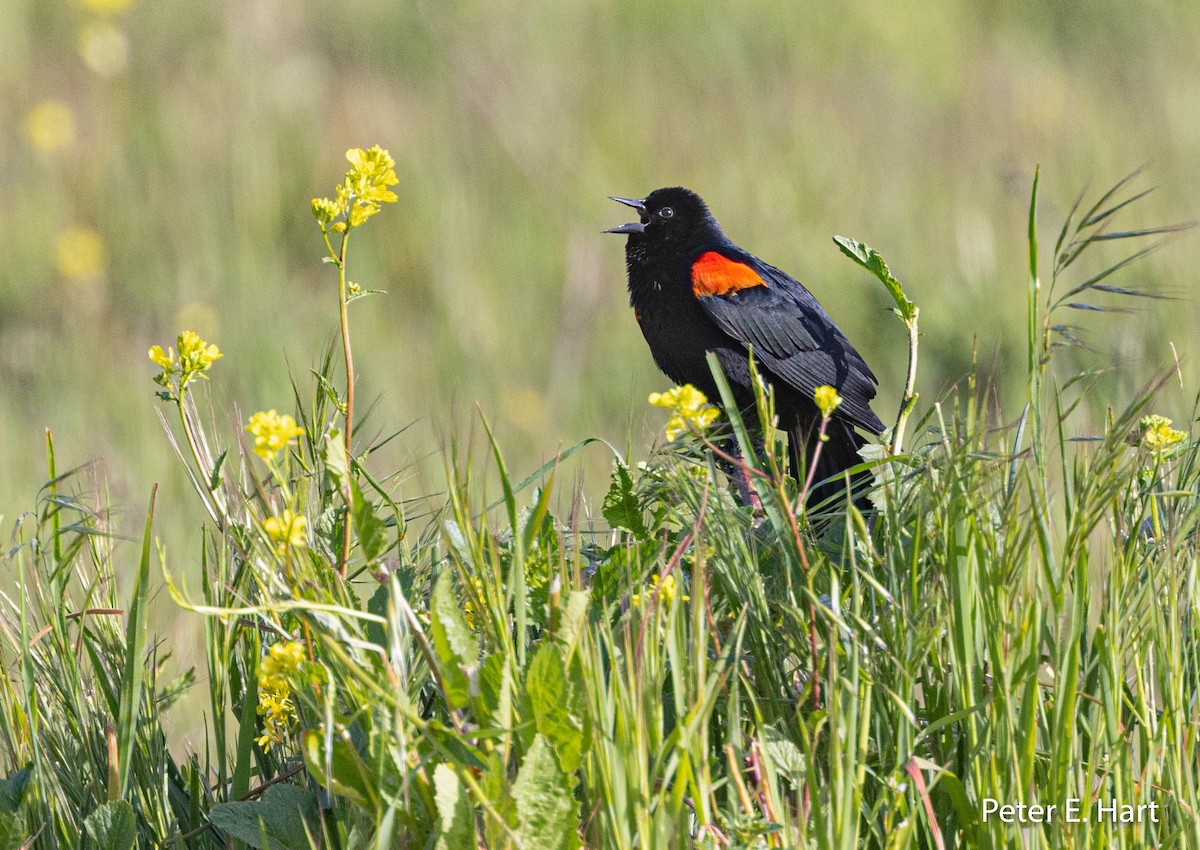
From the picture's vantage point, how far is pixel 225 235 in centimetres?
577

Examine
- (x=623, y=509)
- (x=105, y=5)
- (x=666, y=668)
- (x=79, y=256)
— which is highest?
(x=105, y=5)

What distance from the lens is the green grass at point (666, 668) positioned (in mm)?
1183

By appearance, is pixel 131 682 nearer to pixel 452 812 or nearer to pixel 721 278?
pixel 452 812

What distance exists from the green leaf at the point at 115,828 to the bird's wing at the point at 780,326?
1.93 metres

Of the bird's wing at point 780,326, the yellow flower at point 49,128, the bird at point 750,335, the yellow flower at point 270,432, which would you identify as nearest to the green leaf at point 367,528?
the yellow flower at point 270,432

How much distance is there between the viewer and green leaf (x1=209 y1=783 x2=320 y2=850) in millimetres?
1328

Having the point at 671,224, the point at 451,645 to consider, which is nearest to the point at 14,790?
the point at 451,645

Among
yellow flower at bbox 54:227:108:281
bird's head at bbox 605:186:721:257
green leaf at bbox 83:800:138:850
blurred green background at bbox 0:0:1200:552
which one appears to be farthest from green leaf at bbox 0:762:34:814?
yellow flower at bbox 54:227:108:281

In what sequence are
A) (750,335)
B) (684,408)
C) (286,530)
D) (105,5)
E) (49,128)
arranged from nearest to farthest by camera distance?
Answer: (286,530)
(684,408)
(750,335)
(49,128)
(105,5)

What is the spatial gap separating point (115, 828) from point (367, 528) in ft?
1.30

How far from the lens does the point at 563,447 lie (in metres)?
4.53

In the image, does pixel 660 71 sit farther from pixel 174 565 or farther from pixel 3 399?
pixel 174 565

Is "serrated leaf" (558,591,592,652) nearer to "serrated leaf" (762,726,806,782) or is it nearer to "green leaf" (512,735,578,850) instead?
"green leaf" (512,735,578,850)

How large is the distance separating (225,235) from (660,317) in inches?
126
